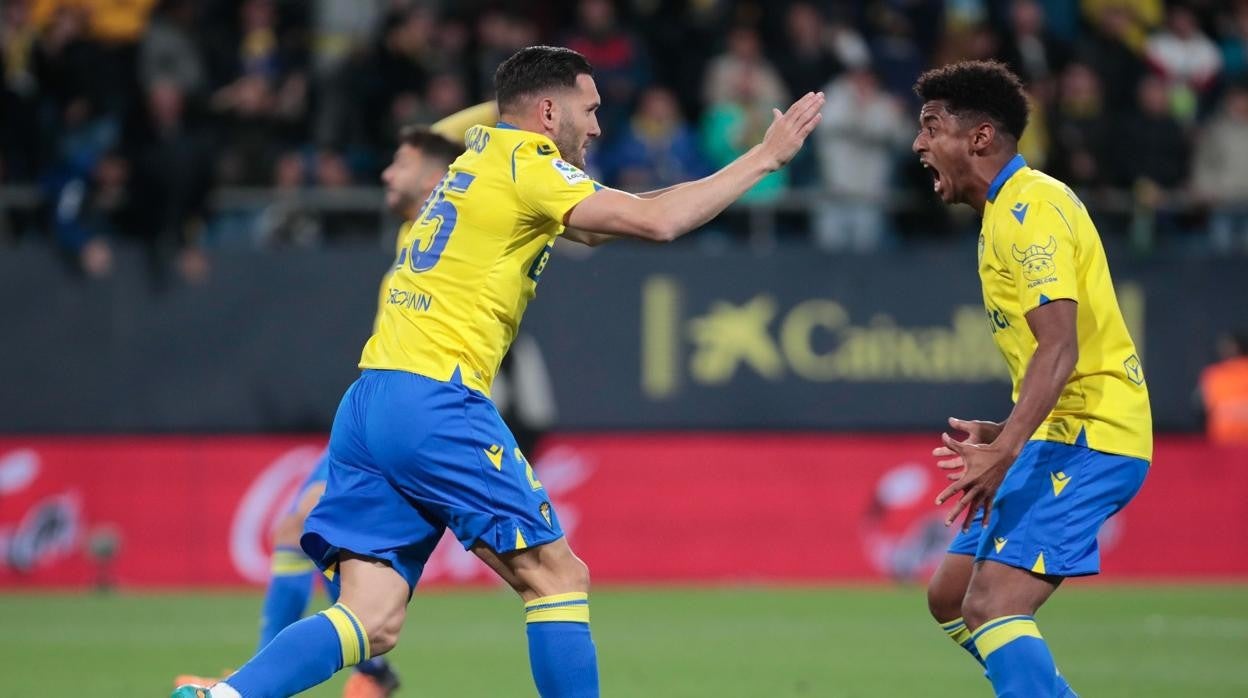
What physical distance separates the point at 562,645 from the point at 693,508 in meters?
9.39

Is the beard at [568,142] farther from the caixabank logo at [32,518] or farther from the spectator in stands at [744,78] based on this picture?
the caixabank logo at [32,518]

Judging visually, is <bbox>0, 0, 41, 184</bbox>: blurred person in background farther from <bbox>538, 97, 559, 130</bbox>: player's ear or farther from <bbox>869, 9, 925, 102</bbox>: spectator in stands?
<bbox>538, 97, 559, 130</bbox>: player's ear

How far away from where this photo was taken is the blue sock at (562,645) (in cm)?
583

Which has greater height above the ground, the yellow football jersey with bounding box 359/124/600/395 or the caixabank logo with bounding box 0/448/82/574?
the yellow football jersey with bounding box 359/124/600/395

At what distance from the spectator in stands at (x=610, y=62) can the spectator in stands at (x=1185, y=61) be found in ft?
17.2

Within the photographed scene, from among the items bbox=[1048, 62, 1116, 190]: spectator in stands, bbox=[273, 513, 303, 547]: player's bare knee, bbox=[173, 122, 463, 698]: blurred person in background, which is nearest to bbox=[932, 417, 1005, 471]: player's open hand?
bbox=[173, 122, 463, 698]: blurred person in background

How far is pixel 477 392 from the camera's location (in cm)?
589

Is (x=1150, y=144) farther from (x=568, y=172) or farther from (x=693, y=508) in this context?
(x=568, y=172)

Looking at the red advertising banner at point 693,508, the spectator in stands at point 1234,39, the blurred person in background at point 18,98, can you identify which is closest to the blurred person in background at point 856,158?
the red advertising banner at point 693,508

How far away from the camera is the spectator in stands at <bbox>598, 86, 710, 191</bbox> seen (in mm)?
15219

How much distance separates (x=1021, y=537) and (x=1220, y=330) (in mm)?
11414

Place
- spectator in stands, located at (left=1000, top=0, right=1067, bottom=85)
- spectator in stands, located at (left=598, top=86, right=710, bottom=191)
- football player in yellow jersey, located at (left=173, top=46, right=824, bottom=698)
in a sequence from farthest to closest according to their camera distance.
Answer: spectator in stands, located at (left=1000, top=0, right=1067, bottom=85)
spectator in stands, located at (left=598, top=86, right=710, bottom=191)
football player in yellow jersey, located at (left=173, top=46, right=824, bottom=698)

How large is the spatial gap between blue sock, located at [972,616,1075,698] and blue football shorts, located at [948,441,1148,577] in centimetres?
21

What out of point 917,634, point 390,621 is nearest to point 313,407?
point 917,634
